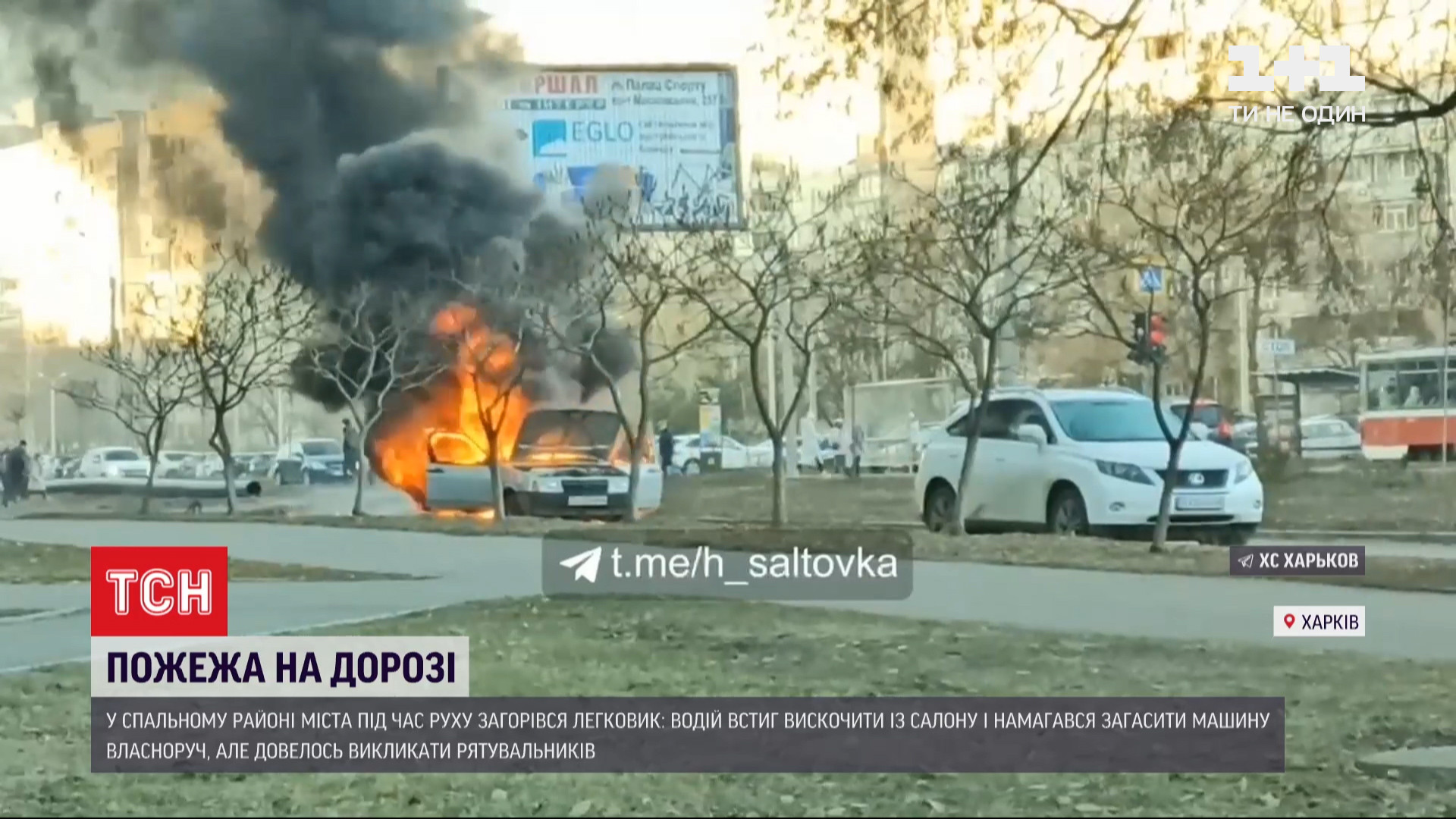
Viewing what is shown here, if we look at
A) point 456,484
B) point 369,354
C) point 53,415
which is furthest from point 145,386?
point 456,484

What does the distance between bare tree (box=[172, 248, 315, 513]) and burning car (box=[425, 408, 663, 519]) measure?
168 cm

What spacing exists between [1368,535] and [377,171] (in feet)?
28.7

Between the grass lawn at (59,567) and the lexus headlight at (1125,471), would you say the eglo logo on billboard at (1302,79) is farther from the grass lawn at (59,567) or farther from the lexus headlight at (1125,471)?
the lexus headlight at (1125,471)

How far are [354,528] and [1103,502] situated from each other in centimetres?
455

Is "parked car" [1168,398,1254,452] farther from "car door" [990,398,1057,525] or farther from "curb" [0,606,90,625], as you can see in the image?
"curb" [0,606,90,625]

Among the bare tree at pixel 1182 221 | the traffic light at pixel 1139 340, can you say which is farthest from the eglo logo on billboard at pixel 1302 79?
the traffic light at pixel 1139 340

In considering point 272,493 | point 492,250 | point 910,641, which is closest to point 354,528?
point 272,493

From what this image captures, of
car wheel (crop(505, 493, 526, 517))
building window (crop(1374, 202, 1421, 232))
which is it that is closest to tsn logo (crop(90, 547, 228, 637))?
car wheel (crop(505, 493, 526, 517))

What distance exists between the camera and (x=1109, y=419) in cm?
1189

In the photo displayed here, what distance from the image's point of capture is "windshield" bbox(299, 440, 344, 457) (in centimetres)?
1150

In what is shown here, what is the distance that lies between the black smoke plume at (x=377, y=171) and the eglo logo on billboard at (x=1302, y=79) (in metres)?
6.93

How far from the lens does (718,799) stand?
4.95m

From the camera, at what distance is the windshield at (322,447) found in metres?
11.5

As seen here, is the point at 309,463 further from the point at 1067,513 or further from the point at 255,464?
the point at 1067,513
